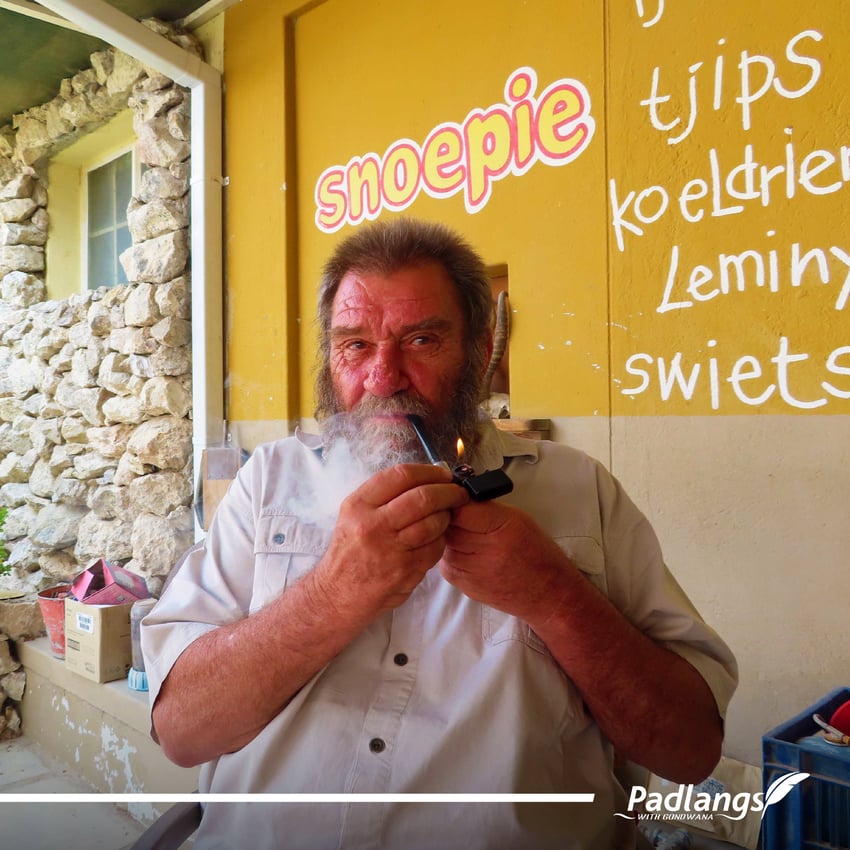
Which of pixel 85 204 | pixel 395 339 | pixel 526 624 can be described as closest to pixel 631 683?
pixel 526 624

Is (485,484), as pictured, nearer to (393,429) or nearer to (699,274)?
(393,429)

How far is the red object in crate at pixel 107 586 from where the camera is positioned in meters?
2.90

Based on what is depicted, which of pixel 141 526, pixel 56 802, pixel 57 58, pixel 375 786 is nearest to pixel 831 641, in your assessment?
pixel 375 786

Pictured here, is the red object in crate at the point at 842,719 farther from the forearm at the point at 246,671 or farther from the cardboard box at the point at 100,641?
the cardboard box at the point at 100,641

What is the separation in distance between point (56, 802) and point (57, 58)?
361 centimetres

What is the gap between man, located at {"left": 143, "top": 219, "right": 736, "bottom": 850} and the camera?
39.8 inches

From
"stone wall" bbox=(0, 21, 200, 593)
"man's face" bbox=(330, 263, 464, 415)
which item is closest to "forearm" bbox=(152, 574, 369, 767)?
"man's face" bbox=(330, 263, 464, 415)

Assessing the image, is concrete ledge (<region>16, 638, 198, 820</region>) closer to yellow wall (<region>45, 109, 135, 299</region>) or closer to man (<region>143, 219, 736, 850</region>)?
man (<region>143, 219, 736, 850</region>)

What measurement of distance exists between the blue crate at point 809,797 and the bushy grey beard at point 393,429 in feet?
2.65

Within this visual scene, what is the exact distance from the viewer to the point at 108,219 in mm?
4152

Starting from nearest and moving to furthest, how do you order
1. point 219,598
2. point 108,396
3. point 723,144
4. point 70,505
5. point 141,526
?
point 219,598 < point 723,144 < point 141,526 < point 108,396 < point 70,505

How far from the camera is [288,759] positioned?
1.09m

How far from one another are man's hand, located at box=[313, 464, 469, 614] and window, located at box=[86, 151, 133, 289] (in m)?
3.49

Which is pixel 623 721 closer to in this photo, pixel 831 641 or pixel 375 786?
pixel 375 786
